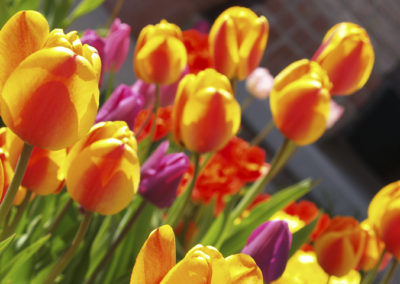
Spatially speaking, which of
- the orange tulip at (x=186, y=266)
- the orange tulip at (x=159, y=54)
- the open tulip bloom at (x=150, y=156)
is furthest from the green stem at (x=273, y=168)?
the orange tulip at (x=186, y=266)

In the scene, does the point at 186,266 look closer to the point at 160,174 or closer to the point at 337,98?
the point at 160,174

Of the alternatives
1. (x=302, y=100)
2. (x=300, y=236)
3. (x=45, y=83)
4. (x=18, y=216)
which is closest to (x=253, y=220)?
(x=300, y=236)

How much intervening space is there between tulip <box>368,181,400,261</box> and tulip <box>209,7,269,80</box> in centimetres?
19

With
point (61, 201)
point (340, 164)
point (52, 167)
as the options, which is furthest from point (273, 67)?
point (52, 167)

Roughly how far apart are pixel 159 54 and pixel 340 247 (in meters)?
0.20

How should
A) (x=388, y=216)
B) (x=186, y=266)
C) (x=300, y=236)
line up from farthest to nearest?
(x=300, y=236) → (x=388, y=216) → (x=186, y=266)

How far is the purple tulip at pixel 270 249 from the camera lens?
0.41m

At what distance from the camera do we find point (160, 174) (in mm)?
492

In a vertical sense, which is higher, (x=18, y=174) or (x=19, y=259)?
(x=18, y=174)

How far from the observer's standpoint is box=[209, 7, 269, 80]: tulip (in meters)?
0.60

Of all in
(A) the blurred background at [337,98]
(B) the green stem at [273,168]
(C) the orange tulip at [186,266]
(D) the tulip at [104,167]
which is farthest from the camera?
(A) the blurred background at [337,98]

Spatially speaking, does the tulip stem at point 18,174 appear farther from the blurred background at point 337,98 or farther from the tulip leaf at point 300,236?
the blurred background at point 337,98

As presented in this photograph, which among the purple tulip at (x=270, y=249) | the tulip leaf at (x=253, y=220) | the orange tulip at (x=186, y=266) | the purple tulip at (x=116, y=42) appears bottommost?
the tulip leaf at (x=253, y=220)

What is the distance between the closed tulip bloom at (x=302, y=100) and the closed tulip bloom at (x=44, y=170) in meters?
0.19
